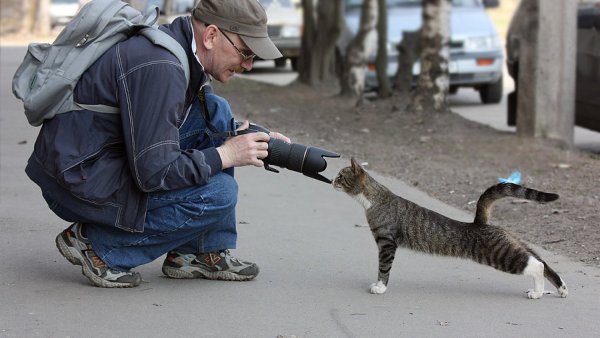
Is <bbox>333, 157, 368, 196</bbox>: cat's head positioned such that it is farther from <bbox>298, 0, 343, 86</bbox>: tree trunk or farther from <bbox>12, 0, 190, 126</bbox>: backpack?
<bbox>298, 0, 343, 86</bbox>: tree trunk

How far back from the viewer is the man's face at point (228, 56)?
191 inches

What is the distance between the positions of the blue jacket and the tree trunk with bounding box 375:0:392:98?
388 inches

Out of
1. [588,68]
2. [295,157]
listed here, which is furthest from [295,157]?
[588,68]

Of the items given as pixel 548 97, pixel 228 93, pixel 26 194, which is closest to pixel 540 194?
pixel 26 194

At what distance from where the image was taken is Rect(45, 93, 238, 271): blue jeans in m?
4.94

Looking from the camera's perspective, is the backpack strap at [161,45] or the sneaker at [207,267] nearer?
the backpack strap at [161,45]

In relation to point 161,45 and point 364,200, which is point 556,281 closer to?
point 364,200

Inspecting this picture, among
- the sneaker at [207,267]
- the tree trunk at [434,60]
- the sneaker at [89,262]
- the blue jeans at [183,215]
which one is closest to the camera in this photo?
the blue jeans at [183,215]

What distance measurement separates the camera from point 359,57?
1504 centimetres

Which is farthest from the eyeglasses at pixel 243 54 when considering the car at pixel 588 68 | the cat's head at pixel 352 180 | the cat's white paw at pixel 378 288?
the car at pixel 588 68

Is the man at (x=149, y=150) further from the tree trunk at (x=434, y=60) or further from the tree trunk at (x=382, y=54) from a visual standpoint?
→ the tree trunk at (x=382, y=54)

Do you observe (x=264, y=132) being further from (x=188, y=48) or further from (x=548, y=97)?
(x=548, y=97)

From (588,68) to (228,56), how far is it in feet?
22.2

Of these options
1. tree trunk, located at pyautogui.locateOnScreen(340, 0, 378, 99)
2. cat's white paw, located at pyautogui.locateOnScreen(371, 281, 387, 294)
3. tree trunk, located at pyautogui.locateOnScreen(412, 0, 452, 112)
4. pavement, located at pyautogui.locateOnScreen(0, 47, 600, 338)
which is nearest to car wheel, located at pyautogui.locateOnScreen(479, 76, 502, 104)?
tree trunk, located at pyautogui.locateOnScreen(340, 0, 378, 99)
